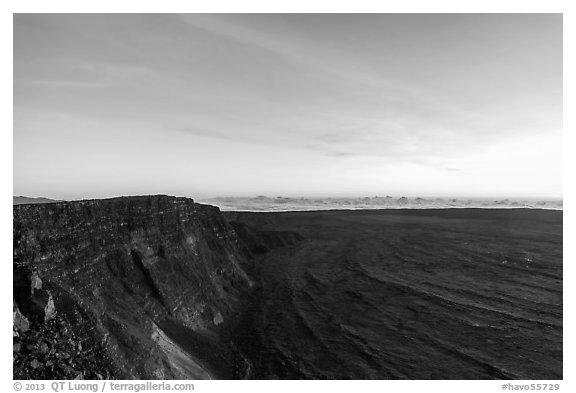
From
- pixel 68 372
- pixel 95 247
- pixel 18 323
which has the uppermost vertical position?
pixel 95 247

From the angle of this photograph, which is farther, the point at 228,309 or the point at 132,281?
the point at 228,309

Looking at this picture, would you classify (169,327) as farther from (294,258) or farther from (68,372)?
(294,258)

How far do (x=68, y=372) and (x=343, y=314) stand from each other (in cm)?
1878

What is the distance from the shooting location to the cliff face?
11.5 meters

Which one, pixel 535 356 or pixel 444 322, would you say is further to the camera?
pixel 444 322

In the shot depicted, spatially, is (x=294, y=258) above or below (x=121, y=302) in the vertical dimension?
below

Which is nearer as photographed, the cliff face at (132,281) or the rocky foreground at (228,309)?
the rocky foreground at (228,309)

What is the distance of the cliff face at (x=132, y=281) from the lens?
37.6ft

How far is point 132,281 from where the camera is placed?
56.1 ft

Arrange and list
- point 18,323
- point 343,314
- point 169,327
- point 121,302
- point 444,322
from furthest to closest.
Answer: point 343,314, point 444,322, point 169,327, point 121,302, point 18,323

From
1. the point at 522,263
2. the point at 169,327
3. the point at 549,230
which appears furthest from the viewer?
the point at 549,230

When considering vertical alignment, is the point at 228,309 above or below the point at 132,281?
below

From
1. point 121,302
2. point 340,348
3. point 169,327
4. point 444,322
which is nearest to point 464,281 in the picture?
point 444,322

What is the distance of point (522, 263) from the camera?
41031mm
